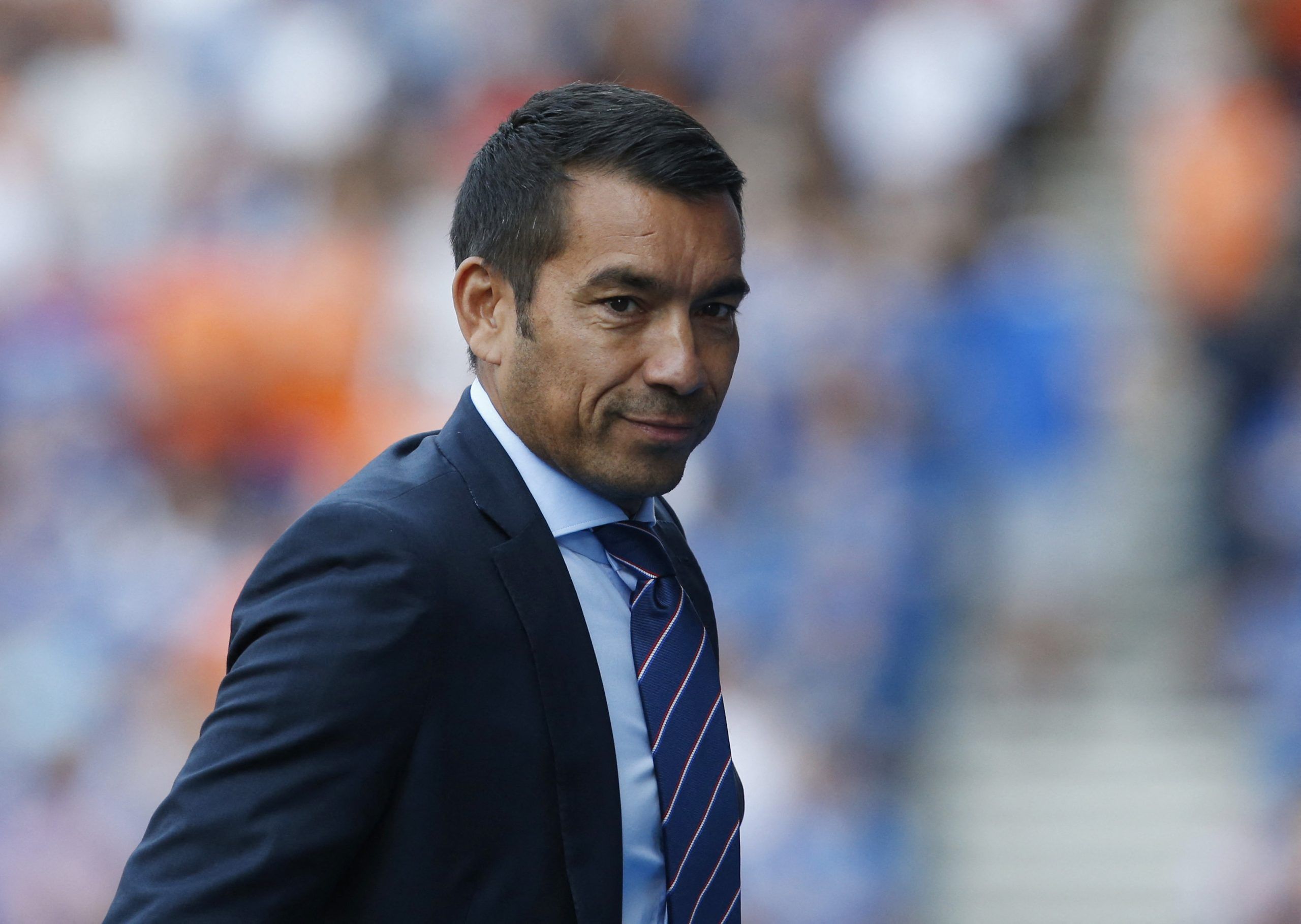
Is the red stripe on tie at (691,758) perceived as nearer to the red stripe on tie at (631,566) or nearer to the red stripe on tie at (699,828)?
the red stripe on tie at (699,828)

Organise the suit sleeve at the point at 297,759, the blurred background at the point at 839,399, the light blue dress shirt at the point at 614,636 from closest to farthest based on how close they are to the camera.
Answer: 1. the suit sleeve at the point at 297,759
2. the light blue dress shirt at the point at 614,636
3. the blurred background at the point at 839,399

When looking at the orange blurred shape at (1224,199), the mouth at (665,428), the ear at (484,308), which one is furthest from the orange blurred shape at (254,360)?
the mouth at (665,428)

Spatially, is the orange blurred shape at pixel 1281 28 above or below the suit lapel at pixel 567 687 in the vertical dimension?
above

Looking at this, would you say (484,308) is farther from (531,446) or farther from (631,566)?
(631,566)

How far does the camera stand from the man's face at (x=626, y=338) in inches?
53.6

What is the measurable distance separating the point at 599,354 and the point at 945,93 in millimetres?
3818

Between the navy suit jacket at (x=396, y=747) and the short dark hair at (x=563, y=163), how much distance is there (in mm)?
257

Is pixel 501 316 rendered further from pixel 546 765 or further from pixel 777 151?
pixel 777 151

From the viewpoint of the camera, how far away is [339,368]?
482cm

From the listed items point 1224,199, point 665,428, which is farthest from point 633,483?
point 1224,199

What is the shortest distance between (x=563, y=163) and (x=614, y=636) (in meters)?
0.44

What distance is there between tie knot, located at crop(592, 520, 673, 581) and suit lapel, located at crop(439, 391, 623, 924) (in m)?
0.11

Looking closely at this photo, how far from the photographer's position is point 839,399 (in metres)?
4.51

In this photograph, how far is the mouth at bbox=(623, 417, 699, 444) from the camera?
4.58 feet
